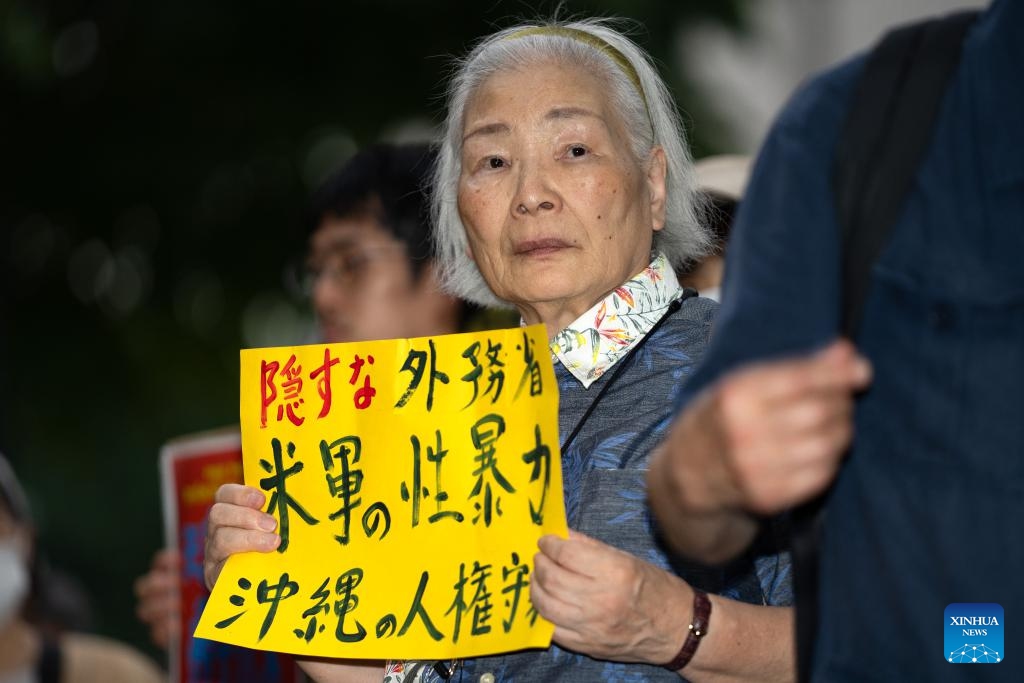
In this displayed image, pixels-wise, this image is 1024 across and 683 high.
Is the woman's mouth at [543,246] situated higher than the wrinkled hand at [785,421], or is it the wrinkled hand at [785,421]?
the woman's mouth at [543,246]

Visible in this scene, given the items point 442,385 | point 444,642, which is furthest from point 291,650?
point 442,385

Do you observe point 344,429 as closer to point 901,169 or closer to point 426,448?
point 426,448

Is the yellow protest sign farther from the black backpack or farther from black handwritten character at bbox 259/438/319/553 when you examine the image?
the black backpack

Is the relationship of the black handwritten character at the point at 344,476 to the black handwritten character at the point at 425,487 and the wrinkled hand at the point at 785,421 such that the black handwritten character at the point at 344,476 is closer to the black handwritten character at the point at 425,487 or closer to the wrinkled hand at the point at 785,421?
the black handwritten character at the point at 425,487

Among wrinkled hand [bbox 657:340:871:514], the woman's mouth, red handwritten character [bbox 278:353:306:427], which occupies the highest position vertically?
the woman's mouth

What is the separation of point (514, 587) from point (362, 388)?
14.7 inches

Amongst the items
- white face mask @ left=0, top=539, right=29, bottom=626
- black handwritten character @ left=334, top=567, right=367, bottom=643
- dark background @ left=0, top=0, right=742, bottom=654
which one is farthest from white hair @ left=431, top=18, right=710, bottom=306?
dark background @ left=0, top=0, right=742, bottom=654

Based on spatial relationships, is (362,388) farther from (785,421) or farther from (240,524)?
(785,421)

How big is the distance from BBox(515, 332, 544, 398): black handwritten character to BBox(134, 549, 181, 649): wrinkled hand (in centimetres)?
180

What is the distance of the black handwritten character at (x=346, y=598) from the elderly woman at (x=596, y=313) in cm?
12

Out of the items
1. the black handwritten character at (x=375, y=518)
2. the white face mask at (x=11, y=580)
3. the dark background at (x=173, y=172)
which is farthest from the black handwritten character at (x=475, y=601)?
the dark background at (x=173, y=172)

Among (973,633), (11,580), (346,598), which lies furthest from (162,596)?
(973,633)

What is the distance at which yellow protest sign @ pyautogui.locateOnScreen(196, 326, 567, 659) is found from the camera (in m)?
1.86

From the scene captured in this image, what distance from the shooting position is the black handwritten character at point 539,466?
1842 mm
